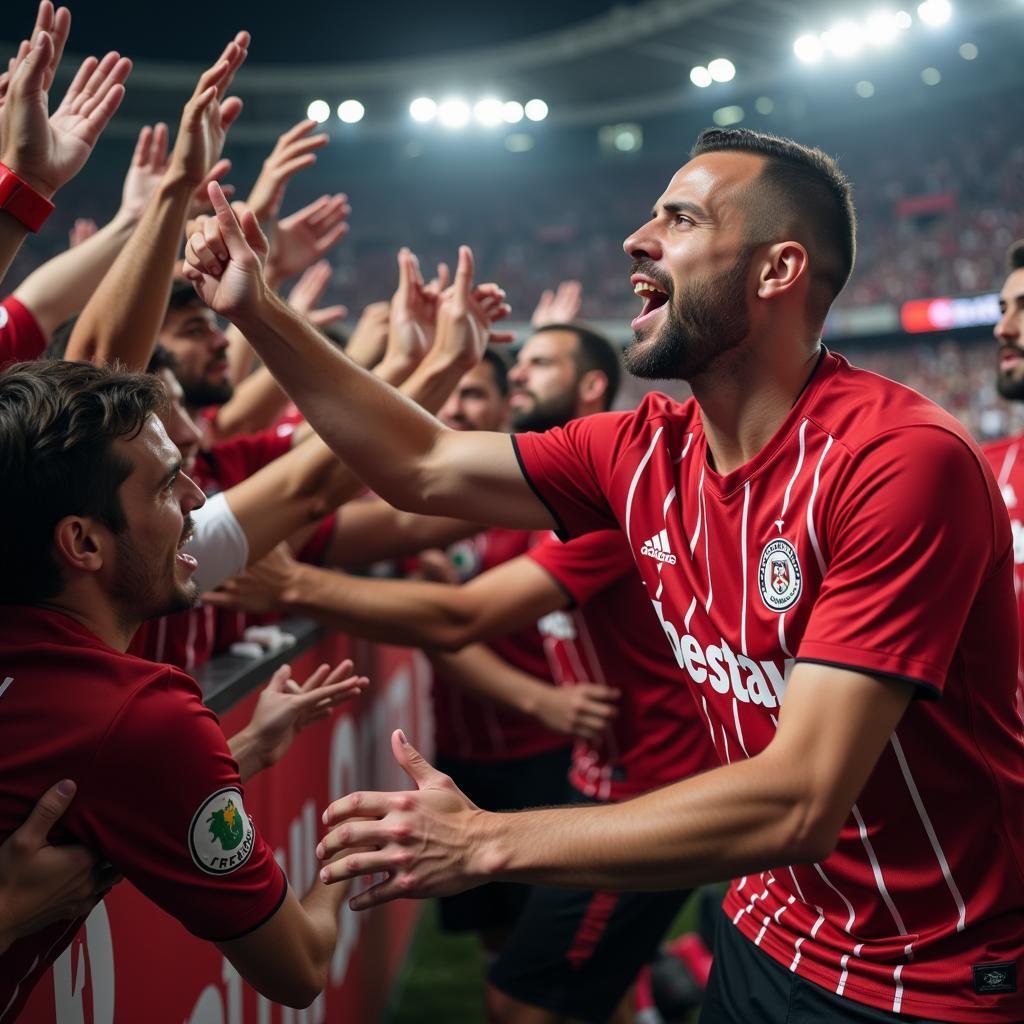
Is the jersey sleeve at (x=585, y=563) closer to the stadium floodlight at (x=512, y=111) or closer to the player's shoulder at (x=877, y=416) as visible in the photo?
the player's shoulder at (x=877, y=416)

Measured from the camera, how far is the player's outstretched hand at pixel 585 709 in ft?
10.7

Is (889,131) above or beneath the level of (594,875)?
above

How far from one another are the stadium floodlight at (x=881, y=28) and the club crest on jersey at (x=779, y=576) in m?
23.5

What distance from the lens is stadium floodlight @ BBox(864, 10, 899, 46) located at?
21.9m

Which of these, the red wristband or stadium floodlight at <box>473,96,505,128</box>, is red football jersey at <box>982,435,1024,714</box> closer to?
the red wristband

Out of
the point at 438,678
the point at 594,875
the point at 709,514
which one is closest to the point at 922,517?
the point at 709,514

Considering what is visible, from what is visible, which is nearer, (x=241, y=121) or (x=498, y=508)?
(x=498, y=508)

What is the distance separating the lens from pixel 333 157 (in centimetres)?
2809

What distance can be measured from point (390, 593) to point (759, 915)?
4.80ft

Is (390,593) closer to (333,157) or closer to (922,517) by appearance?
(922,517)

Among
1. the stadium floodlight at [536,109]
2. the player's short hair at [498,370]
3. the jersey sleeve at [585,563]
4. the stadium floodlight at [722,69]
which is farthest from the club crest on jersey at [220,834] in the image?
the stadium floodlight at [536,109]

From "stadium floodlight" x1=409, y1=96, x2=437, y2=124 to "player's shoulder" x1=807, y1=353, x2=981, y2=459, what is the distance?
85.2ft

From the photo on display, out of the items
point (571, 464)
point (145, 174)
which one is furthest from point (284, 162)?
point (571, 464)

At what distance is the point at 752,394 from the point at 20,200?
148 centimetres
